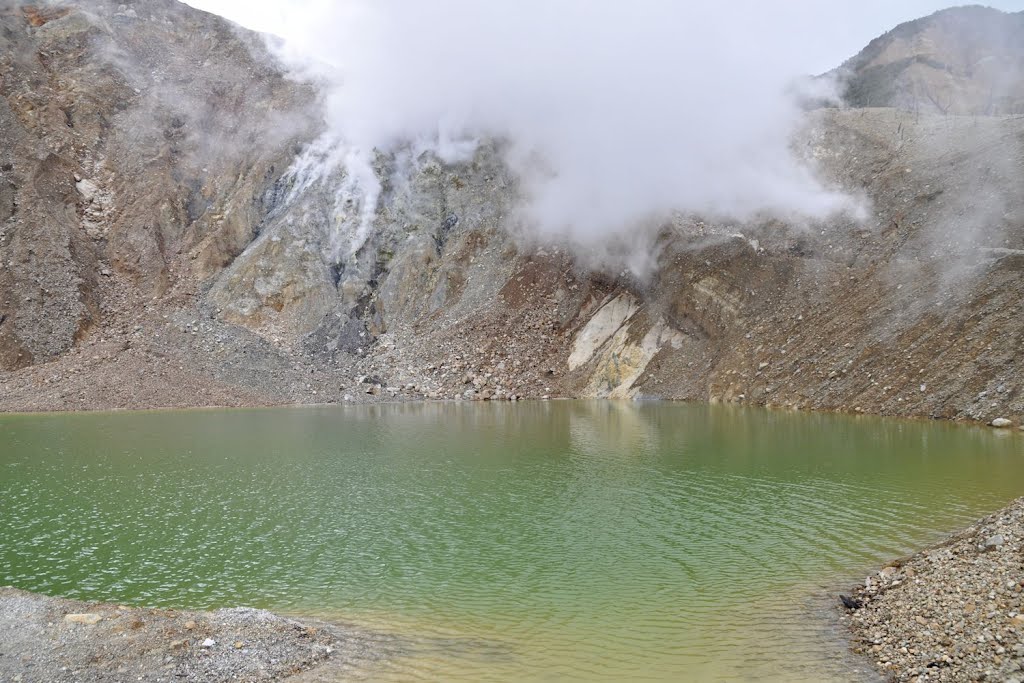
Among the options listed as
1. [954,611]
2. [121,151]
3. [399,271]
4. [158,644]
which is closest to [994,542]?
[954,611]

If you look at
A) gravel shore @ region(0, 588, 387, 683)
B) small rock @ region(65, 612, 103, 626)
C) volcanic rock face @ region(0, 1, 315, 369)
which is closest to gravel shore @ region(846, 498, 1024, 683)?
gravel shore @ region(0, 588, 387, 683)

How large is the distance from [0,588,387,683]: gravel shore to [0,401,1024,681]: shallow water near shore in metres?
1.07

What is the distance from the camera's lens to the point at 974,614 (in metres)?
11.7

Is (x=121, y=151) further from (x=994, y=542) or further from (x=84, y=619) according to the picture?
(x=994, y=542)

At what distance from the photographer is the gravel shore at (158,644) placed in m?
11.3

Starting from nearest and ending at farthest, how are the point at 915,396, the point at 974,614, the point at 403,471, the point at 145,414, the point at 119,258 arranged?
the point at 974,614, the point at 403,471, the point at 915,396, the point at 145,414, the point at 119,258

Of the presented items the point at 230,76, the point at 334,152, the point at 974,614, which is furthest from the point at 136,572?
the point at 230,76

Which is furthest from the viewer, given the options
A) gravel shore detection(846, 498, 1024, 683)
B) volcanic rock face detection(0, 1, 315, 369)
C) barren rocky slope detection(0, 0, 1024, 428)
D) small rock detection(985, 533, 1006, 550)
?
volcanic rock face detection(0, 1, 315, 369)

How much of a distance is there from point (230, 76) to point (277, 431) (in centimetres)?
7117

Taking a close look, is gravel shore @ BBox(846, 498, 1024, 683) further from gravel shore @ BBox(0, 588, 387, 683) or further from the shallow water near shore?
gravel shore @ BBox(0, 588, 387, 683)

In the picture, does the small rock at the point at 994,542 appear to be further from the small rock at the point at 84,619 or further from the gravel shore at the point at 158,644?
the small rock at the point at 84,619

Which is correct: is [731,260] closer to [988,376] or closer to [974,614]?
[988,376]

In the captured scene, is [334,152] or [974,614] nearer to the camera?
[974,614]

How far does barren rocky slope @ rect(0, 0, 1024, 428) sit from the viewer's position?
49.4 meters
